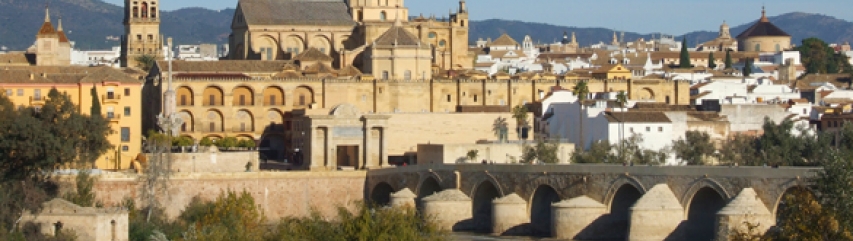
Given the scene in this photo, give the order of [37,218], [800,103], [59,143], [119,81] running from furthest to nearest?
[800,103], [119,81], [59,143], [37,218]

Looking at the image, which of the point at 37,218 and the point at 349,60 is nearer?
the point at 37,218

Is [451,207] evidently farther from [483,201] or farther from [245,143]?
[245,143]

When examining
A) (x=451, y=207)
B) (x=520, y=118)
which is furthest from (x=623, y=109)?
(x=451, y=207)

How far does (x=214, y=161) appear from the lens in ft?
276

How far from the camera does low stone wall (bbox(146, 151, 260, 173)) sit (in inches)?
3263

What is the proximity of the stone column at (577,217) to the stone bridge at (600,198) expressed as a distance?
35 millimetres

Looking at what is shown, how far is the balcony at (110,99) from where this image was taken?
283ft

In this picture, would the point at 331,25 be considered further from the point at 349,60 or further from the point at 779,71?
the point at 779,71

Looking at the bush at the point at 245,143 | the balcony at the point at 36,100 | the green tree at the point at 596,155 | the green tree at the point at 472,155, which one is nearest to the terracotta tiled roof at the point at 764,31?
the green tree at the point at 596,155

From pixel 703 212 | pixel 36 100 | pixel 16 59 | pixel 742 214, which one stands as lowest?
pixel 703 212

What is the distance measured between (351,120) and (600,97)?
17.0m

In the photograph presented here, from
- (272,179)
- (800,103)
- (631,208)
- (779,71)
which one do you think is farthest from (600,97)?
(779,71)

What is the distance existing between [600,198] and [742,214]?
939 cm

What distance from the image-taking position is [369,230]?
169 feet
